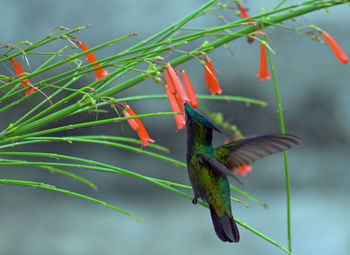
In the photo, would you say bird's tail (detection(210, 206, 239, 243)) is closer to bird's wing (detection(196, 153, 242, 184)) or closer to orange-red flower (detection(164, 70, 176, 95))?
bird's wing (detection(196, 153, 242, 184))

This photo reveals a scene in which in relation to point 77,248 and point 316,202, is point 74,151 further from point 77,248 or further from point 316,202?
point 316,202

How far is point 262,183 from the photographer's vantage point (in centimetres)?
457

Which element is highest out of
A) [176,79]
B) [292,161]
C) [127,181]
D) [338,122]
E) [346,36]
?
[346,36]

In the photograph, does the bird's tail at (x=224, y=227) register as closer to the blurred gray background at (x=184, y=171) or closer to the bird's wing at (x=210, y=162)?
the bird's wing at (x=210, y=162)

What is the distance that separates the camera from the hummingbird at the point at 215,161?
4.85 ft

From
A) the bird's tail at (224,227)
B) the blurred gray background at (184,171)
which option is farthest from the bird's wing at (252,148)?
the blurred gray background at (184,171)

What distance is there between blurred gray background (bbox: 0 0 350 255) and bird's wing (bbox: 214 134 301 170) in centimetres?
262

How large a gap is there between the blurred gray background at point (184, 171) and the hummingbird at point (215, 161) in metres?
2.61

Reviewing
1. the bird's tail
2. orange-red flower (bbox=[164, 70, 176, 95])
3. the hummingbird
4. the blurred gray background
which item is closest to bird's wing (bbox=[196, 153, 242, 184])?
the hummingbird

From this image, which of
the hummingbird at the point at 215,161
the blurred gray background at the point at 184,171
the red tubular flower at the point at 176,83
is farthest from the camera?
the blurred gray background at the point at 184,171

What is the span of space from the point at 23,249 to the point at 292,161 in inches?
94.0

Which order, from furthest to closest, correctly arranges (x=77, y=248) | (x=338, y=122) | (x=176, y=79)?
1. (x=338, y=122)
2. (x=77, y=248)
3. (x=176, y=79)

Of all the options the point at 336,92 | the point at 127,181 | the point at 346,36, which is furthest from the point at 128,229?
the point at 346,36

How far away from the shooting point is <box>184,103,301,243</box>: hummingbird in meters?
1.48
